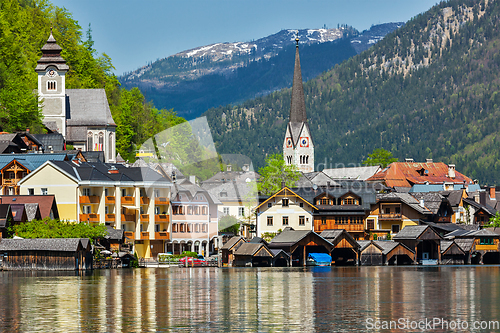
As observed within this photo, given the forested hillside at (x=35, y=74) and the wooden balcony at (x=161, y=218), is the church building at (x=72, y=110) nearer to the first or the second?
the forested hillside at (x=35, y=74)

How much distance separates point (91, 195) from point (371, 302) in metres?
52.6

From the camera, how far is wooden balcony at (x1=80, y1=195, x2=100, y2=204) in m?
89.2

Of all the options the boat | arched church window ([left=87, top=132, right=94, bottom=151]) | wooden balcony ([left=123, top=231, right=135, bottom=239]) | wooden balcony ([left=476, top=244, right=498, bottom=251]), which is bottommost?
the boat

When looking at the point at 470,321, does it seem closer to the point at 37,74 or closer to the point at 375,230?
the point at 375,230

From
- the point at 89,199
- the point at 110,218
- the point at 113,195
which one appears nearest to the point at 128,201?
the point at 113,195

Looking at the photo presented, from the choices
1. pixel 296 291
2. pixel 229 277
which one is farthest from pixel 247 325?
pixel 229 277

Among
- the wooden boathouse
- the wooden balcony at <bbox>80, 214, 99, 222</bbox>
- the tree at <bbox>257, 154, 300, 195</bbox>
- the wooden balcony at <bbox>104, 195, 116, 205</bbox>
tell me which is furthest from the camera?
the tree at <bbox>257, 154, 300, 195</bbox>

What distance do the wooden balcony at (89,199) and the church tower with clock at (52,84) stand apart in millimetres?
33322

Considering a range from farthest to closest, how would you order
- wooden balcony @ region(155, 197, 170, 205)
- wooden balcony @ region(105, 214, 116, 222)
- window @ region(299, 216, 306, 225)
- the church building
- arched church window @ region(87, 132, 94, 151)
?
arched church window @ region(87, 132, 94, 151)
the church building
window @ region(299, 216, 306, 225)
wooden balcony @ region(155, 197, 170, 205)
wooden balcony @ region(105, 214, 116, 222)

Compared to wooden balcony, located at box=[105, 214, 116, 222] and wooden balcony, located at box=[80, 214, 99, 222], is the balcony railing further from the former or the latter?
wooden balcony, located at box=[80, 214, 99, 222]

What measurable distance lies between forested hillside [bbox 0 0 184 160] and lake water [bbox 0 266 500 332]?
45248mm

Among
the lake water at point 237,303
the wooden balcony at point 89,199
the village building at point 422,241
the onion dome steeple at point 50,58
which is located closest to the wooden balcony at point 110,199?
the wooden balcony at point 89,199

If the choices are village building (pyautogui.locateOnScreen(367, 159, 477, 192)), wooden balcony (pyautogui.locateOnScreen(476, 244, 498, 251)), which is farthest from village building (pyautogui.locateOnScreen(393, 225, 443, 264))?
village building (pyautogui.locateOnScreen(367, 159, 477, 192))

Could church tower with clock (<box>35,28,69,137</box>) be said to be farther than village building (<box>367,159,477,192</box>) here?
No
